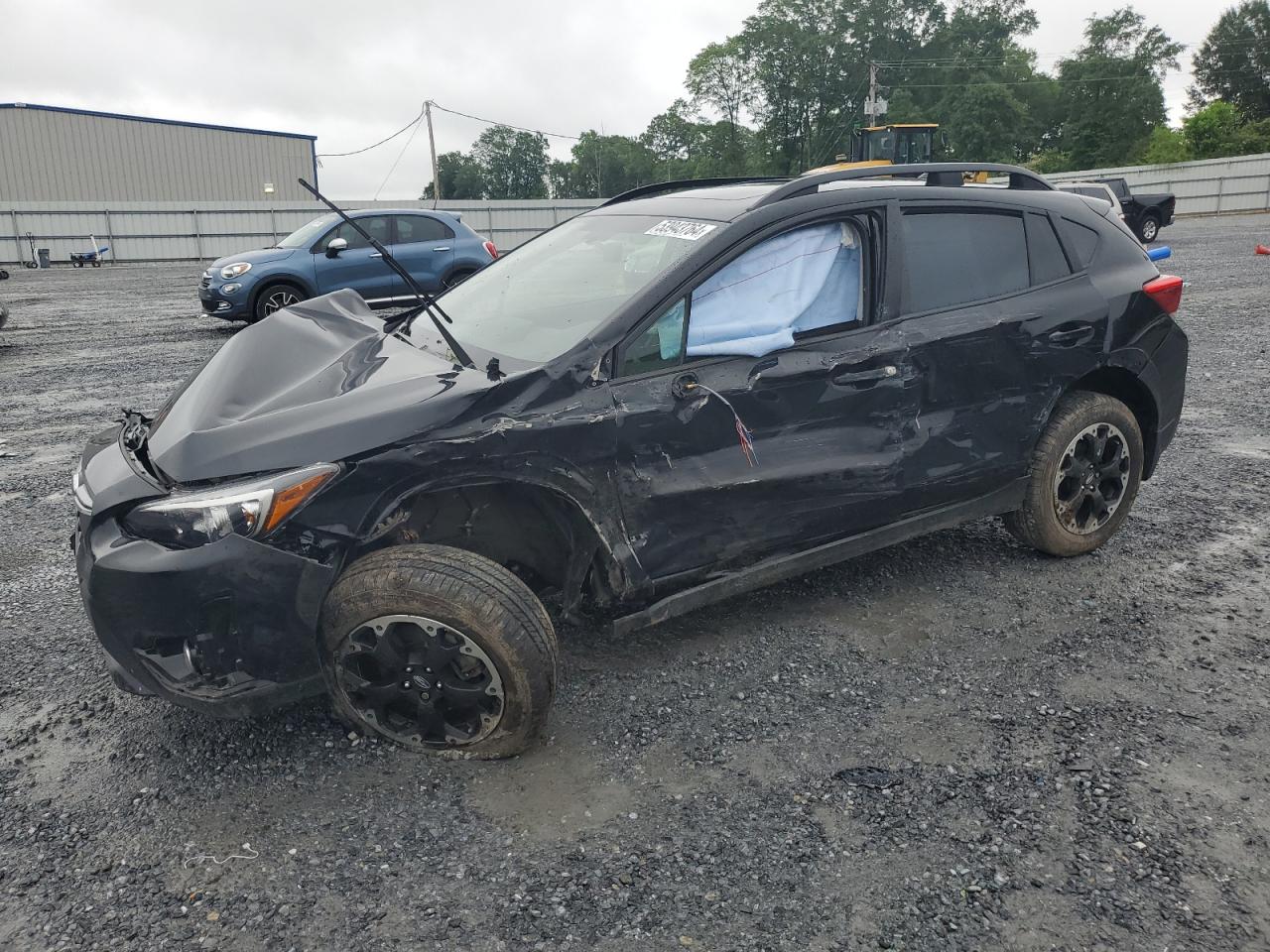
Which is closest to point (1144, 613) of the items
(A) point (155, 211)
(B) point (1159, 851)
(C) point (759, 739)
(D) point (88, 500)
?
(B) point (1159, 851)

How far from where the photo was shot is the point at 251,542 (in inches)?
99.4

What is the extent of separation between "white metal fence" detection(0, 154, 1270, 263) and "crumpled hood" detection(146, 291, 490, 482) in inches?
961

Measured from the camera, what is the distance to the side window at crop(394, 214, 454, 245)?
41.0 ft

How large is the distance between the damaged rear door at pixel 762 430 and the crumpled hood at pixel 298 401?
57 cm

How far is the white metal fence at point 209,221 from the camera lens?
94.8 ft

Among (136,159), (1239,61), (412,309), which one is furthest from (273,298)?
(1239,61)

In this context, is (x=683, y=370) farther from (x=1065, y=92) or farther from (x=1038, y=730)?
(x=1065, y=92)

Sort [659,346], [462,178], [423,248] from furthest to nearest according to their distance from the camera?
1. [462,178]
2. [423,248]
3. [659,346]

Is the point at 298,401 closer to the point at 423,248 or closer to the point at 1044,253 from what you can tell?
the point at 1044,253

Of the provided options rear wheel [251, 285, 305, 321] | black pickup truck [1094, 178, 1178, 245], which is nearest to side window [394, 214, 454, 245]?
rear wheel [251, 285, 305, 321]

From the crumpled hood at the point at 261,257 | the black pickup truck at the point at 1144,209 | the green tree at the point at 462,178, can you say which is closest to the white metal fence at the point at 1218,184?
the black pickup truck at the point at 1144,209

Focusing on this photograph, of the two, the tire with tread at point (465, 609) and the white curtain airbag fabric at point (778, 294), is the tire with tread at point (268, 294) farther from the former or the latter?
the tire with tread at point (465, 609)

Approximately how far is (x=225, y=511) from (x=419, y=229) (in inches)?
425

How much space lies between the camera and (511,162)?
8819 centimetres
